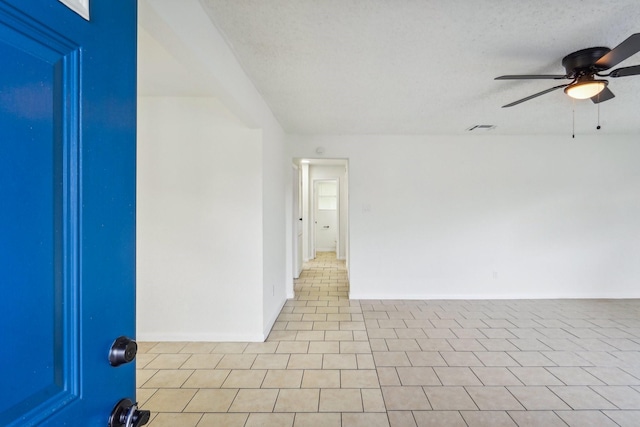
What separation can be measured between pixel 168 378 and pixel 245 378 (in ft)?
2.01

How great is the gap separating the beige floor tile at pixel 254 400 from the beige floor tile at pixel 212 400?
5cm

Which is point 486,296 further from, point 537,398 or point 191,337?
point 191,337

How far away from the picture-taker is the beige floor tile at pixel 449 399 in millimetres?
2076

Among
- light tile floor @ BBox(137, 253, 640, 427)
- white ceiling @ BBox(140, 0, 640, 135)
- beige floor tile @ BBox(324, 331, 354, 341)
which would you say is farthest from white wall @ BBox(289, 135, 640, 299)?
beige floor tile @ BBox(324, 331, 354, 341)

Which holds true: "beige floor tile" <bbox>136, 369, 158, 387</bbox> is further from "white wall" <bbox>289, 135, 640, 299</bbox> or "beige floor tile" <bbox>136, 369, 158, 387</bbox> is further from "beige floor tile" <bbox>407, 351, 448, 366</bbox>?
"white wall" <bbox>289, 135, 640, 299</bbox>

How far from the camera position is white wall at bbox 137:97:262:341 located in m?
3.07

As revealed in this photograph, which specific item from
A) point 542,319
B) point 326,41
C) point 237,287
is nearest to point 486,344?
point 542,319

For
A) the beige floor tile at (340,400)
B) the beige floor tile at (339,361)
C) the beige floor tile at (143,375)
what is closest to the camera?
→ the beige floor tile at (340,400)

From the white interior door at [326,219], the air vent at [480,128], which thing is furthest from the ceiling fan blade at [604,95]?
the white interior door at [326,219]

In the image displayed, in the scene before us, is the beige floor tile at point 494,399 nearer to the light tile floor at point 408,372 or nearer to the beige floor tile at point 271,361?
the light tile floor at point 408,372

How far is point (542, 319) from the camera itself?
370 cm

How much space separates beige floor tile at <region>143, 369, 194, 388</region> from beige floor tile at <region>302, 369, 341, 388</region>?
3.12 feet

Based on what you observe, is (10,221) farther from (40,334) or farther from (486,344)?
(486,344)

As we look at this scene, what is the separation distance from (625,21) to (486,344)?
2.67m
